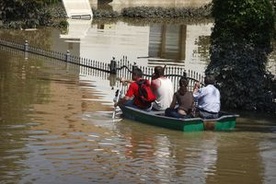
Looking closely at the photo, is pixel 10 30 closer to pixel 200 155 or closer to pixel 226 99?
pixel 226 99

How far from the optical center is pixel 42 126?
1491 cm

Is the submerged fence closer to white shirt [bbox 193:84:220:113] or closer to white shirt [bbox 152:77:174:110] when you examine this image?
white shirt [bbox 152:77:174:110]

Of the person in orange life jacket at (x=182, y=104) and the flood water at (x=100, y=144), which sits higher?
the person in orange life jacket at (x=182, y=104)

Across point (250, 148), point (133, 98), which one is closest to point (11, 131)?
point (133, 98)

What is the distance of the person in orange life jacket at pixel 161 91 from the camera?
15914 millimetres

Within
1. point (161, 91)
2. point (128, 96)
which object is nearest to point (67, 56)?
point (128, 96)

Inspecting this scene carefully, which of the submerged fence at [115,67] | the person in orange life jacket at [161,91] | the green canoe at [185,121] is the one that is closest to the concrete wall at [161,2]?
the submerged fence at [115,67]

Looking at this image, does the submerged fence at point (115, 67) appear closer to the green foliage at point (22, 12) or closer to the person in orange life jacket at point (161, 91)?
the person in orange life jacket at point (161, 91)

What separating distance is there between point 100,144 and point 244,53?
6.78 m

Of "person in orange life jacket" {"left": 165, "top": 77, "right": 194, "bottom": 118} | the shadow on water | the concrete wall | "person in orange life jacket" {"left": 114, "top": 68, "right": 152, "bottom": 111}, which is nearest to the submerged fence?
the shadow on water

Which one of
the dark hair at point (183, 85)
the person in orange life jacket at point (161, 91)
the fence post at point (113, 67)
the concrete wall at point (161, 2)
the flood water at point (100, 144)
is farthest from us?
the concrete wall at point (161, 2)

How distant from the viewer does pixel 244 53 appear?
1852 cm

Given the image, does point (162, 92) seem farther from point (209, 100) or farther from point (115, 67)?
point (115, 67)

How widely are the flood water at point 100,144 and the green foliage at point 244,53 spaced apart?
71 cm
